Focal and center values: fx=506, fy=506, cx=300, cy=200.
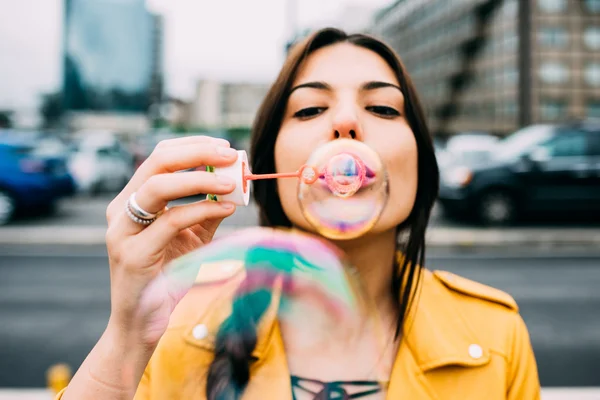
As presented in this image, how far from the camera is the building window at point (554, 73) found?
37.1 m

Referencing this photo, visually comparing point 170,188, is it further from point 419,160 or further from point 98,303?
point 98,303

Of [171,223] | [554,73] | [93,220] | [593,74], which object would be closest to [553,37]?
[554,73]

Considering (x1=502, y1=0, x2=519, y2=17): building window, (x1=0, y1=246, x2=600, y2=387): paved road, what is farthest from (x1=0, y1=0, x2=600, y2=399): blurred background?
(x1=502, y1=0, x2=519, y2=17): building window

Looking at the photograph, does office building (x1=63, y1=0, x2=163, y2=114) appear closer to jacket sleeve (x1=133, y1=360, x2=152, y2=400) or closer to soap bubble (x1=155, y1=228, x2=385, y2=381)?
soap bubble (x1=155, y1=228, x2=385, y2=381)

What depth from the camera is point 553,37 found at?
36781 millimetres

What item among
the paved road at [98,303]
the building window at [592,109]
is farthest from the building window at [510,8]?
the paved road at [98,303]

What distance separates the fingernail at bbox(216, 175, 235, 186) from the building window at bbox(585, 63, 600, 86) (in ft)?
141

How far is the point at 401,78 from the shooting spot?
57.9 inches

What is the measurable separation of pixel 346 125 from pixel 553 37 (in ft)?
137

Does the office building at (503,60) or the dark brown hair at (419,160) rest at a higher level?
the office building at (503,60)

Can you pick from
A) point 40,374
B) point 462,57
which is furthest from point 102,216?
point 462,57

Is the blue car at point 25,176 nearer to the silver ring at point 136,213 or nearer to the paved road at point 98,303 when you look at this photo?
the paved road at point 98,303

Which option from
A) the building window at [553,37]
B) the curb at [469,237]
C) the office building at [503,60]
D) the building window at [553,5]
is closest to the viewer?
A: the curb at [469,237]

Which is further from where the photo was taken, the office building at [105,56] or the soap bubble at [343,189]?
the office building at [105,56]
